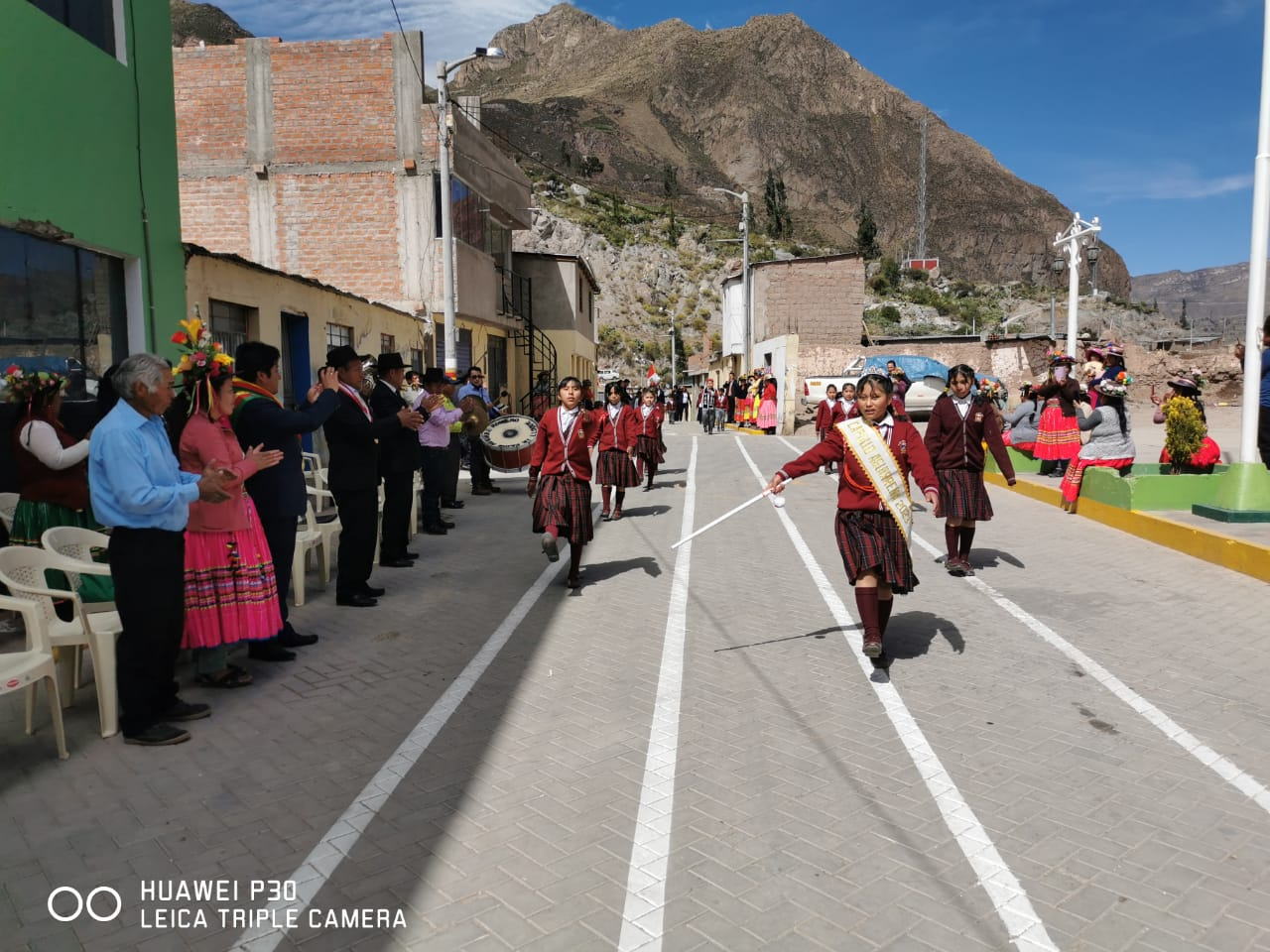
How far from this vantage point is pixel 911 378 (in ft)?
110

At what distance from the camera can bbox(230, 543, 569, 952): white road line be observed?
311 cm

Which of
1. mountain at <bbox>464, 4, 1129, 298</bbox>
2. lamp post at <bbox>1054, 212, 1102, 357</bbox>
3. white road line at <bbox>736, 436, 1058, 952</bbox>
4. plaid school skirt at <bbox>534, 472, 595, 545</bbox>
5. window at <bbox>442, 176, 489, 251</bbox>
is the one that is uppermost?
mountain at <bbox>464, 4, 1129, 298</bbox>

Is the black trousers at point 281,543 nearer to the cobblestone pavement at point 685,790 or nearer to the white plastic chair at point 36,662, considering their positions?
the cobblestone pavement at point 685,790

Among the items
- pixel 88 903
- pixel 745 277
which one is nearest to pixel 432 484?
pixel 88 903

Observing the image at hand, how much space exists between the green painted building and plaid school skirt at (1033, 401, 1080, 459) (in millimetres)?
12798

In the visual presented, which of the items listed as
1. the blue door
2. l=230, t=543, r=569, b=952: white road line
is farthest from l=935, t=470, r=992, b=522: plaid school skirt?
the blue door

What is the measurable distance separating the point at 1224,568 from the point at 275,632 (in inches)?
338

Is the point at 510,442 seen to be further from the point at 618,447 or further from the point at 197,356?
the point at 197,356

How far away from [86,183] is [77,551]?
17.9 ft

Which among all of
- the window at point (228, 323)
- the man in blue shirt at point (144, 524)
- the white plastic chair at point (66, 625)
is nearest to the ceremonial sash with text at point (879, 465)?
the man in blue shirt at point (144, 524)

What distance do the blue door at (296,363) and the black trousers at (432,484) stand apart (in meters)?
5.09

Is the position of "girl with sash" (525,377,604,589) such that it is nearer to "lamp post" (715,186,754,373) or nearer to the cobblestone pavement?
the cobblestone pavement

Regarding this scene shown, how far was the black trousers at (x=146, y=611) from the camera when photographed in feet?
14.7

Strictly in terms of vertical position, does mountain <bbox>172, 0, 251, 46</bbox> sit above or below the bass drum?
above
